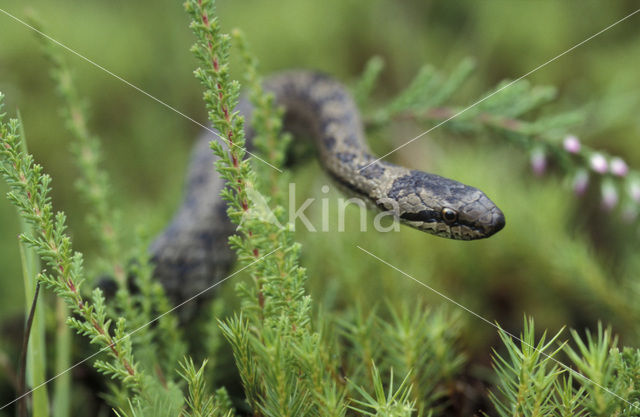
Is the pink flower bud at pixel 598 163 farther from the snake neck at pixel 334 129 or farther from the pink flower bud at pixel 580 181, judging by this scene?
the snake neck at pixel 334 129

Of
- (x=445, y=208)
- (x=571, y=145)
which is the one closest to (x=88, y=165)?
(x=445, y=208)

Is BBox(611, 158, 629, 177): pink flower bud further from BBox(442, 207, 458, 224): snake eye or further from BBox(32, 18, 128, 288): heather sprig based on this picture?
BBox(32, 18, 128, 288): heather sprig

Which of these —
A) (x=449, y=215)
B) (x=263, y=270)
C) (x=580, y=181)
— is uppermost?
(x=580, y=181)

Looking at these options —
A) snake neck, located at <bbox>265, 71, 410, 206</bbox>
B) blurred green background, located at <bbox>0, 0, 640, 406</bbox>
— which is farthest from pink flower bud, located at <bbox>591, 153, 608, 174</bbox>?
snake neck, located at <bbox>265, 71, 410, 206</bbox>

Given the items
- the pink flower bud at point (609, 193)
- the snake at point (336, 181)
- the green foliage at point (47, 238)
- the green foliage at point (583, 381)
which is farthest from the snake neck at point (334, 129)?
the green foliage at point (47, 238)

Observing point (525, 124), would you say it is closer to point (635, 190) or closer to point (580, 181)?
point (580, 181)
